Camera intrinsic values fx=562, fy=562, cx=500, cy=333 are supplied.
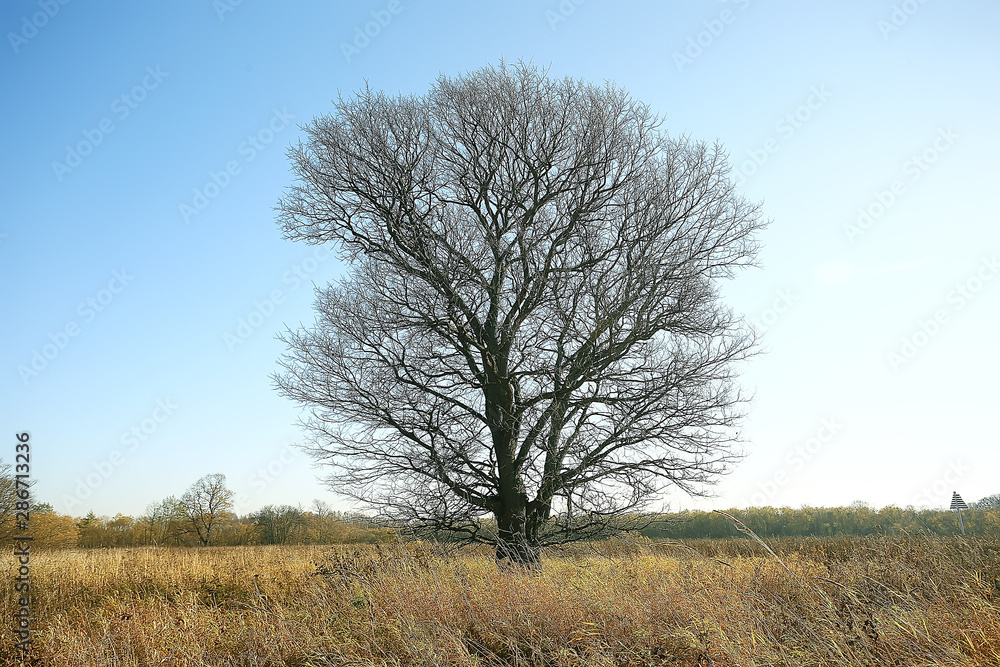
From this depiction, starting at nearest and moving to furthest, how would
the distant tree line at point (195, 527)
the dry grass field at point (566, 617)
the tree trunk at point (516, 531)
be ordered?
the dry grass field at point (566, 617) < the tree trunk at point (516, 531) < the distant tree line at point (195, 527)

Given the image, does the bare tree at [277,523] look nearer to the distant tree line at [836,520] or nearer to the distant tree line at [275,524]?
the distant tree line at [275,524]

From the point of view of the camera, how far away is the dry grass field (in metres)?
4.48

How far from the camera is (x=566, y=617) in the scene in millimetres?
5656

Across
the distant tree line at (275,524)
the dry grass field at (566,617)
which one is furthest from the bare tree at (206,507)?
the dry grass field at (566,617)

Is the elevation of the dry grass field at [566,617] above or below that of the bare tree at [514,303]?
below

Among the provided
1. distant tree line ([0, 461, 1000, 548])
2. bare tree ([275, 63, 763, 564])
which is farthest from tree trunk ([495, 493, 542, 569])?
distant tree line ([0, 461, 1000, 548])

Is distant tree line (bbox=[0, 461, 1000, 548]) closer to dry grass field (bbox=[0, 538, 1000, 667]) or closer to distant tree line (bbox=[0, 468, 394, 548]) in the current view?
distant tree line (bbox=[0, 468, 394, 548])

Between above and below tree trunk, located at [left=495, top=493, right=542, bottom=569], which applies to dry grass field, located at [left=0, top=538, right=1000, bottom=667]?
below

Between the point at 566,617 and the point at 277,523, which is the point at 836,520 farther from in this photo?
the point at 566,617

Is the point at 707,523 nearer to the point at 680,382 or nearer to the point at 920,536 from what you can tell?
the point at 920,536

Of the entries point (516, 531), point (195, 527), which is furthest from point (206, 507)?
point (516, 531)

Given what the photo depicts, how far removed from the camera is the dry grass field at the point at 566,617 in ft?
14.7

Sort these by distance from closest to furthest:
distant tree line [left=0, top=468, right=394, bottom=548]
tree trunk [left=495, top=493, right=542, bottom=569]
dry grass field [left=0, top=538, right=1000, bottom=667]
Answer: dry grass field [left=0, top=538, right=1000, bottom=667] < tree trunk [left=495, top=493, right=542, bottom=569] < distant tree line [left=0, top=468, right=394, bottom=548]

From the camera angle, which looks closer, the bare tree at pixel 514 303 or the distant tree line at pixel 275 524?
the bare tree at pixel 514 303
